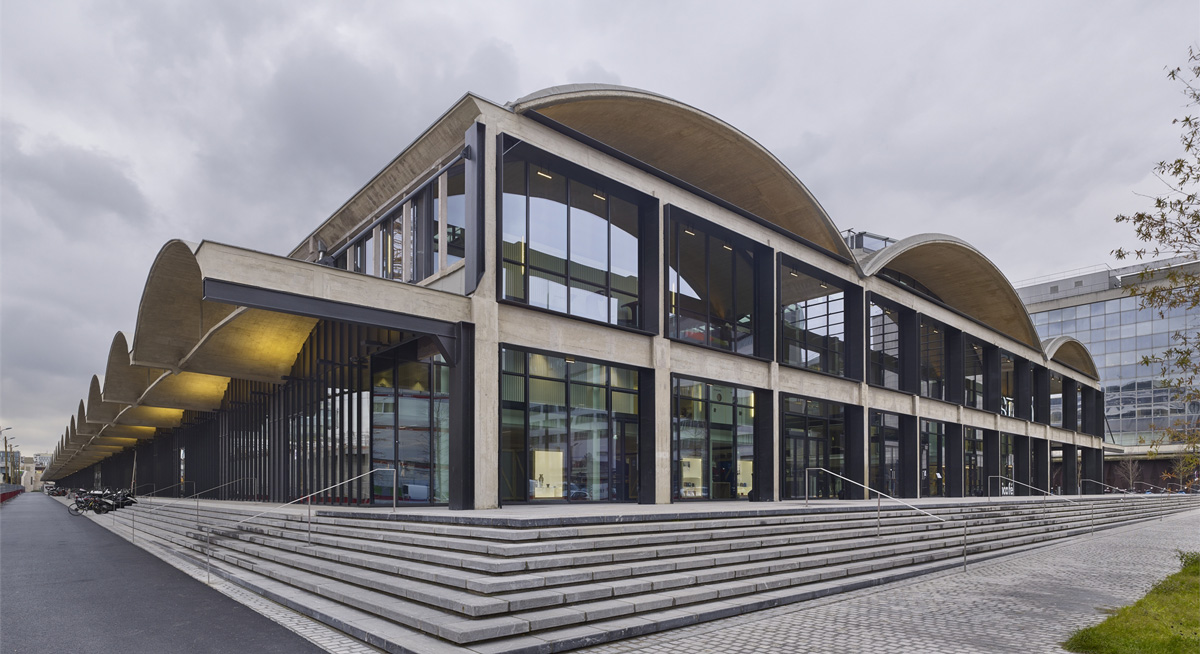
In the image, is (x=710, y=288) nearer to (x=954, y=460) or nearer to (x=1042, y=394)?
(x=954, y=460)

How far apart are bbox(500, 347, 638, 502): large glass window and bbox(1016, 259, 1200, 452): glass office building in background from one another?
68267 millimetres

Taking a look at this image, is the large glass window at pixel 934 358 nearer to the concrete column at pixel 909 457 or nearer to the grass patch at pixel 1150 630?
the concrete column at pixel 909 457

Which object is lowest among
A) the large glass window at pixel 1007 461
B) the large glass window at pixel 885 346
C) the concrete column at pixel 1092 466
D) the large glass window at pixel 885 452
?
the concrete column at pixel 1092 466

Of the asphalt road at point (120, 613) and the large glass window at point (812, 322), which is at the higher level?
the large glass window at point (812, 322)

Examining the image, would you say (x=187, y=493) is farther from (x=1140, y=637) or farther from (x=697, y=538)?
(x=1140, y=637)

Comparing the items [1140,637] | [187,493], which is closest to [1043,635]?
[1140,637]

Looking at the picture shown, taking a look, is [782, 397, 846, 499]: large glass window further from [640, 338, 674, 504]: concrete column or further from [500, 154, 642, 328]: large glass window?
[500, 154, 642, 328]: large glass window

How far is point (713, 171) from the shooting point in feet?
78.5

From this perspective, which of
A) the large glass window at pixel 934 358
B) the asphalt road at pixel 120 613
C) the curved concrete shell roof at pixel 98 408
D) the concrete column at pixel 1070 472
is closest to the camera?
the asphalt road at pixel 120 613

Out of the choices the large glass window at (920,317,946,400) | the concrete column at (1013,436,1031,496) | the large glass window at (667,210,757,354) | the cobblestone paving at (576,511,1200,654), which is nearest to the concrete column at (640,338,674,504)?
the large glass window at (667,210,757,354)

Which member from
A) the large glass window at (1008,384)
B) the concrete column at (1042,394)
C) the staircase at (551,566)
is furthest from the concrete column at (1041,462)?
the staircase at (551,566)

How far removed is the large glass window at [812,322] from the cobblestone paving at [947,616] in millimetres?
11543

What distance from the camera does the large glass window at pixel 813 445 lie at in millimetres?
24891

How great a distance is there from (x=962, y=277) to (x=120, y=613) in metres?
37.1
